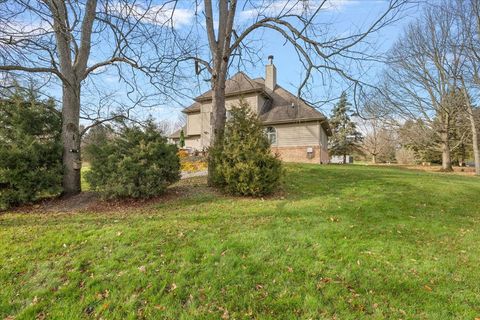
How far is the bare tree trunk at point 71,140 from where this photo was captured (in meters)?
6.31

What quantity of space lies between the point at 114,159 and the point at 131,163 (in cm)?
43

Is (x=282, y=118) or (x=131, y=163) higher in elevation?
(x=282, y=118)

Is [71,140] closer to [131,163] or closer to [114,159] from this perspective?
[114,159]

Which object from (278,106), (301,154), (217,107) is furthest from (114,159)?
(278,106)

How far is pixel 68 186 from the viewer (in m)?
6.38

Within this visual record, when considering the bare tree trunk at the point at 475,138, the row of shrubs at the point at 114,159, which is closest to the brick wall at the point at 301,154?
the bare tree trunk at the point at 475,138

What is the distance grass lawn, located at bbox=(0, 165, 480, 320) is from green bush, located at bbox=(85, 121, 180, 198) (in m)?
0.59

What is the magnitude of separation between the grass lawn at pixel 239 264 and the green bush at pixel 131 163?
0.59 meters

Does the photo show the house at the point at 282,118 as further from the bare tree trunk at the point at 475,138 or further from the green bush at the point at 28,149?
the green bush at the point at 28,149

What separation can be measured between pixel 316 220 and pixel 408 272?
178cm

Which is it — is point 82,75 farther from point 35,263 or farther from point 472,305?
point 472,305

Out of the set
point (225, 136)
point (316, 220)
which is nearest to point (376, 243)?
point (316, 220)

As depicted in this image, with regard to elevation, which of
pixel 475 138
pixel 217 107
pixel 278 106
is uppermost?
pixel 278 106

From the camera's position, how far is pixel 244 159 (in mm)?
6562
